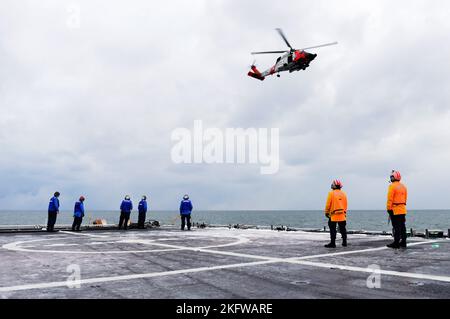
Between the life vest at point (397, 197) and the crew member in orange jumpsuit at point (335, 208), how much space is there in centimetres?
142

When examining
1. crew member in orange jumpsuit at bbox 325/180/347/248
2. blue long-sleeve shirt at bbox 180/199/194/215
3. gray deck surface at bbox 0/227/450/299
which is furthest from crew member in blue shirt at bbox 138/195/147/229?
crew member in orange jumpsuit at bbox 325/180/347/248

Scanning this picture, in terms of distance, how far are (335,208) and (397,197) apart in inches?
75.4

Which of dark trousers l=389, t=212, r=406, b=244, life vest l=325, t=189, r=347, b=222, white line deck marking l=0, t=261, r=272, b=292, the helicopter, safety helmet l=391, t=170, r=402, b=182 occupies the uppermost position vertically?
the helicopter

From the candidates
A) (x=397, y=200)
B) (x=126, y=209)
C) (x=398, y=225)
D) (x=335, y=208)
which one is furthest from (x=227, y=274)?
(x=126, y=209)

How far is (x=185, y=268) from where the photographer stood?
819cm

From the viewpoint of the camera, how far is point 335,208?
12.3 m

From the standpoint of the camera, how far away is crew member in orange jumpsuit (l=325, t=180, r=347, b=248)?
1216cm

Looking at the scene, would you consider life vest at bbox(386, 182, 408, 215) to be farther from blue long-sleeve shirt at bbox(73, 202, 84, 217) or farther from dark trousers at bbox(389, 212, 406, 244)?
blue long-sleeve shirt at bbox(73, 202, 84, 217)

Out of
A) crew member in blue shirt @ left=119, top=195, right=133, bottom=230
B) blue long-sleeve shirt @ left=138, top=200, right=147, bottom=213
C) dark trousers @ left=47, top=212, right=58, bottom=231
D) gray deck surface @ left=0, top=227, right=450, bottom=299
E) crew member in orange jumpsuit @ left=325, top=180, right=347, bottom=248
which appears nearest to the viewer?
gray deck surface @ left=0, top=227, right=450, bottom=299

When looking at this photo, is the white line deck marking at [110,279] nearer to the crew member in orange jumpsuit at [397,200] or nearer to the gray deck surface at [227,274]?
the gray deck surface at [227,274]

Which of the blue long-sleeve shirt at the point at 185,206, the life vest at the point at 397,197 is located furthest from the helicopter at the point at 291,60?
the life vest at the point at 397,197
